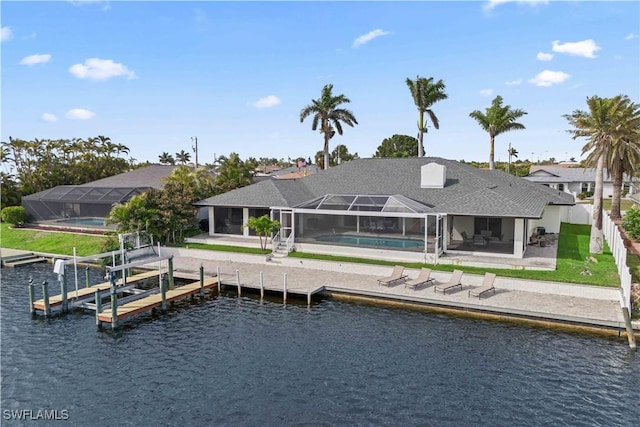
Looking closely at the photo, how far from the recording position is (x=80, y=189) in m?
39.3

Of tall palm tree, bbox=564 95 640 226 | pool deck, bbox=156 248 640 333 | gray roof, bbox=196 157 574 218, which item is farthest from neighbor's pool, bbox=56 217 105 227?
tall palm tree, bbox=564 95 640 226

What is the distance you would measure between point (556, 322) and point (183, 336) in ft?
47.2

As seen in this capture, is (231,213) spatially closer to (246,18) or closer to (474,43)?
(246,18)

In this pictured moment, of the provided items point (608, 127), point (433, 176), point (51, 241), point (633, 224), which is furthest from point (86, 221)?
point (633, 224)

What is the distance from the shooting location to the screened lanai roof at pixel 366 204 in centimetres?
2655

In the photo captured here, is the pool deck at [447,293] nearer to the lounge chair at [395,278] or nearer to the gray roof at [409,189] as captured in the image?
the lounge chair at [395,278]

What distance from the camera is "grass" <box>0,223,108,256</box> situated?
104ft

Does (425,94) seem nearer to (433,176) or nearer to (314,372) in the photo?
(433,176)

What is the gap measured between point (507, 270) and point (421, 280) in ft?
14.7

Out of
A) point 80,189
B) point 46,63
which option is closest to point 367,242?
point 46,63

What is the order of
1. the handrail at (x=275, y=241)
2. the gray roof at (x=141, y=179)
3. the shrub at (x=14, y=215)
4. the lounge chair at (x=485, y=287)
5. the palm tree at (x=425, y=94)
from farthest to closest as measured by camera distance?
the palm tree at (x=425, y=94) → the gray roof at (x=141, y=179) → the shrub at (x=14, y=215) → the handrail at (x=275, y=241) → the lounge chair at (x=485, y=287)

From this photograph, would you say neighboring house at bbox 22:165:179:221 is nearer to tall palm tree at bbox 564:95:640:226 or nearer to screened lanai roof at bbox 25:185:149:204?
screened lanai roof at bbox 25:185:149:204

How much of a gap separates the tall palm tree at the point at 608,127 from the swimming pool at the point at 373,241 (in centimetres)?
1221

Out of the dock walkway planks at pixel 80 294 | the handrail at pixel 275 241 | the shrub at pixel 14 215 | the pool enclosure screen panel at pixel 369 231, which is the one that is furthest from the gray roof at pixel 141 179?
the dock walkway planks at pixel 80 294
